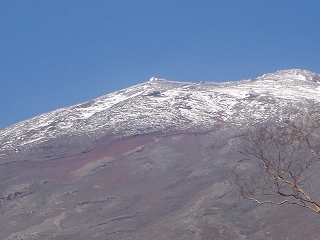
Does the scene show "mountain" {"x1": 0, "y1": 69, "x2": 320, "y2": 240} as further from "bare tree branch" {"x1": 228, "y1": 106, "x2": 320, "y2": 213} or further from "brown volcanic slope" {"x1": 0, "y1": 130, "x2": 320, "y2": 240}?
"bare tree branch" {"x1": 228, "y1": 106, "x2": 320, "y2": 213}

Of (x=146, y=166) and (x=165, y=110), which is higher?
(x=165, y=110)

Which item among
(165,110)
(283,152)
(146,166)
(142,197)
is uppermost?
A: (165,110)

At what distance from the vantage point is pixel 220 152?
47562 millimetres

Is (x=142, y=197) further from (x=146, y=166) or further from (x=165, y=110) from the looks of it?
(x=165, y=110)

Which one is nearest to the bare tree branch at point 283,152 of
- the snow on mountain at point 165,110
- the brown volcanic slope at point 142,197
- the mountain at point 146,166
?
the mountain at point 146,166

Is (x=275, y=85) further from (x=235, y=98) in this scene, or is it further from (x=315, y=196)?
(x=315, y=196)

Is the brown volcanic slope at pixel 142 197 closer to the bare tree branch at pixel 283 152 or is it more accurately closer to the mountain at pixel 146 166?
the mountain at pixel 146 166

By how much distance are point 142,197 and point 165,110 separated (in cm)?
2133

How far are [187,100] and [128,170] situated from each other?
63.9 ft

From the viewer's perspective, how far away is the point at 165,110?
198 feet

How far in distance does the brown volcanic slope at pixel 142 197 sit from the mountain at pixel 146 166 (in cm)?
8

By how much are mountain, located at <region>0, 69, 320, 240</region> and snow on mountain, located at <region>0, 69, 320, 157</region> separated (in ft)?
0.48

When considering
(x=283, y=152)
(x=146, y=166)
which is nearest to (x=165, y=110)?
(x=146, y=166)

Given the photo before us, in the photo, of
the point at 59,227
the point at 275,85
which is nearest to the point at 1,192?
the point at 59,227
